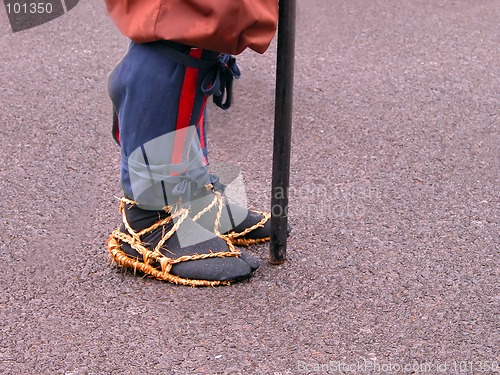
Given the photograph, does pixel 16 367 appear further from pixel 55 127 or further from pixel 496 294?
pixel 55 127

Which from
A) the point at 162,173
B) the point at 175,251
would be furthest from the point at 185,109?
the point at 175,251

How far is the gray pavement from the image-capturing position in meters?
2.10

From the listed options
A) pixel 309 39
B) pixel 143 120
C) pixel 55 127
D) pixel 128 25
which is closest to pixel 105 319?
pixel 143 120

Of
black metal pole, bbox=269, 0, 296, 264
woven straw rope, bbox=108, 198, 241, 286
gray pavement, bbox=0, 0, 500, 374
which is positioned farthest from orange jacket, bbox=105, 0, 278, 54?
gray pavement, bbox=0, 0, 500, 374

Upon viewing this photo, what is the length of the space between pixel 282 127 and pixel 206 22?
36cm

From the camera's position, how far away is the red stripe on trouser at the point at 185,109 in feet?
7.32

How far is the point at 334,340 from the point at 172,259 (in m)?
0.49

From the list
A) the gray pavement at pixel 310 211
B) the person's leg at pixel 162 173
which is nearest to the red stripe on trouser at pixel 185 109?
the person's leg at pixel 162 173

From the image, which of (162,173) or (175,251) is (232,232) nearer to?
(175,251)

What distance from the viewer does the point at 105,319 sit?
221 centimetres

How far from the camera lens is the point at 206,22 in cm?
211

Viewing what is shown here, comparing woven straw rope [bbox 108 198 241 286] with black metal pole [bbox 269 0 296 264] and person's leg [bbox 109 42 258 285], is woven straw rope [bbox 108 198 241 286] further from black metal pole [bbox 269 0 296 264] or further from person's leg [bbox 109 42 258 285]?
black metal pole [bbox 269 0 296 264]

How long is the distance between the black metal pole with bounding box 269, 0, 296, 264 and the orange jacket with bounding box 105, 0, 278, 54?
0.04 meters

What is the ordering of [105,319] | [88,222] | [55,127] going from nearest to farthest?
[105,319]
[88,222]
[55,127]
